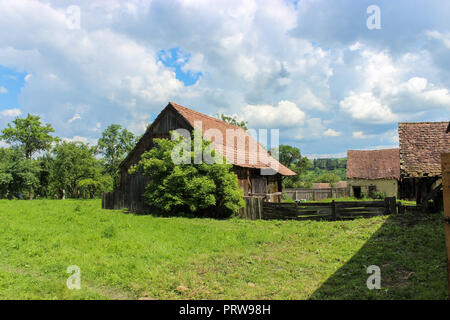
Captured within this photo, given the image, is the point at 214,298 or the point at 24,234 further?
the point at 24,234

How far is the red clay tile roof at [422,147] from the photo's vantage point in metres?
12.4

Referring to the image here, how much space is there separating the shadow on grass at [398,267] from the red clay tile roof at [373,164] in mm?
23338

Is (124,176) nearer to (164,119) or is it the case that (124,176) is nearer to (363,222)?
(164,119)

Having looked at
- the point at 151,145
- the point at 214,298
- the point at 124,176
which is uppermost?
the point at 151,145

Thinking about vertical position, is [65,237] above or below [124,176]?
below

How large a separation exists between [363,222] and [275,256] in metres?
6.18

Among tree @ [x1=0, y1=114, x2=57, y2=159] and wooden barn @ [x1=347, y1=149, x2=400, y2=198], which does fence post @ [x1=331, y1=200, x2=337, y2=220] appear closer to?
wooden barn @ [x1=347, y1=149, x2=400, y2=198]

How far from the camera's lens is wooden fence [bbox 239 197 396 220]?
13.4m

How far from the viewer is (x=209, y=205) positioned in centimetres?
1616

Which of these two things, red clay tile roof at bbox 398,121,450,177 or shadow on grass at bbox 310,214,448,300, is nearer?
shadow on grass at bbox 310,214,448,300

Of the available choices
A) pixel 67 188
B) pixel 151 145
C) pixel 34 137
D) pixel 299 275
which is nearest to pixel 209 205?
pixel 151 145

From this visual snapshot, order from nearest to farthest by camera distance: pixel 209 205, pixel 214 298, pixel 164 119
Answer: pixel 214 298, pixel 209 205, pixel 164 119

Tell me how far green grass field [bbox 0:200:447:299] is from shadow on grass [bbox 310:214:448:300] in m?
0.02

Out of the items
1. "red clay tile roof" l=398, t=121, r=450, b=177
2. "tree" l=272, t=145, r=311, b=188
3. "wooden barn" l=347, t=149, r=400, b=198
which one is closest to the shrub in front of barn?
"red clay tile roof" l=398, t=121, r=450, b=177
